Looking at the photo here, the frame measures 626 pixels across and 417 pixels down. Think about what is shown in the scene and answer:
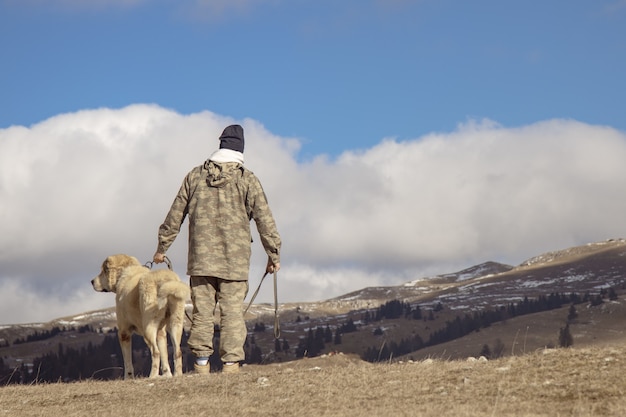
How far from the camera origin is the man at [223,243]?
622 inches

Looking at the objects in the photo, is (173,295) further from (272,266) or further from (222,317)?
(272,266)

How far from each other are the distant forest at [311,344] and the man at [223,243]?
77.0m

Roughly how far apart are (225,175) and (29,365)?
375 ft

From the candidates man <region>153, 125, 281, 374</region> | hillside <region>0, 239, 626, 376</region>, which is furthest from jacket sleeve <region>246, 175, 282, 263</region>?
hillside <region>0, 239, 626, 376</region>

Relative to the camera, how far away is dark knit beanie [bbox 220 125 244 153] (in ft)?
53.8

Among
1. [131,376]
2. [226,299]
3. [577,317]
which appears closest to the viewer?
[226,299]

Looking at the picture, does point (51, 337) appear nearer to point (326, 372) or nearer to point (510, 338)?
point (510, 338)

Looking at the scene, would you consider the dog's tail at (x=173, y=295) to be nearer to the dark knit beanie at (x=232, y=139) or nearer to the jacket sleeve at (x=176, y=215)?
the jacket sleeve at (x=176, y=215)

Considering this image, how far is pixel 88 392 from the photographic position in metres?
14.7

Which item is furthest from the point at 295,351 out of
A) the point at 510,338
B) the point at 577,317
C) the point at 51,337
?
the point at 51,337

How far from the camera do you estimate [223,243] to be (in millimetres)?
15883

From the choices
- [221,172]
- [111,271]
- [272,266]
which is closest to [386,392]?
[272,266]

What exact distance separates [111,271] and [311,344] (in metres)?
116

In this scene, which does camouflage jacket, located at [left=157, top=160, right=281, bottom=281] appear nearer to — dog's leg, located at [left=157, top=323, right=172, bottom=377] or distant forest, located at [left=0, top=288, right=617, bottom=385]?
dog's leg, located at [left=157, top=323, right=172, bottom=377]
